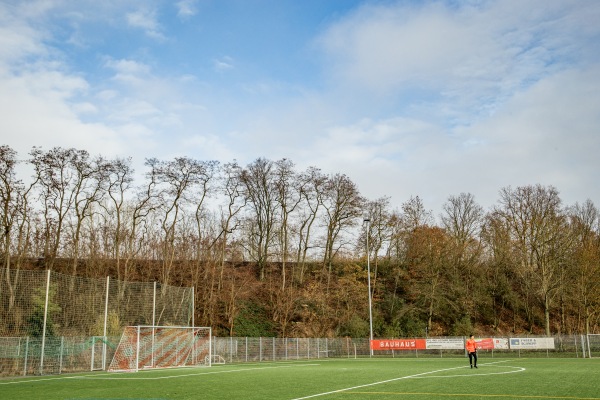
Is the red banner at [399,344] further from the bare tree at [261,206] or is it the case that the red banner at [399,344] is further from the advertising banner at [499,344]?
the bare tree at [261,206]

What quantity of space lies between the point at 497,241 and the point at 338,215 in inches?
711

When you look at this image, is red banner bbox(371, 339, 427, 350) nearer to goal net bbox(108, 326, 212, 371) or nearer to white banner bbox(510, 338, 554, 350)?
white banner bbox(510, 338, 554, 350)

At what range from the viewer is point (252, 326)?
174 feet

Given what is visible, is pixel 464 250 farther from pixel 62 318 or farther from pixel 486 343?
pixel 62 318

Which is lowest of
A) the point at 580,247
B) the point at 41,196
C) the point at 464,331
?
the point at 464,331

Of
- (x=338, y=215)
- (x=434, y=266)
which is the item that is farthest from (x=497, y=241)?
(x=338, y=215)

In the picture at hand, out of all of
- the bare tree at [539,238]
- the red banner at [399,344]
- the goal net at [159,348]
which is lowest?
the red banner at [399,344]

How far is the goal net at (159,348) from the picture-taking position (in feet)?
92.1

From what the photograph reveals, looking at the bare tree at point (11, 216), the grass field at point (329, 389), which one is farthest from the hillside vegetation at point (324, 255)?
the grass field at point (329, 389)

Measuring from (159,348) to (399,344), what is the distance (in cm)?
2287

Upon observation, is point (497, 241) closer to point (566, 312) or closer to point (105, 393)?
point (566, 312)

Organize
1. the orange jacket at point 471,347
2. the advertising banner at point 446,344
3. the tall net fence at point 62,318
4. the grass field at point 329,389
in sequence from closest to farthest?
the grass field at point 329,389 → the tall net fence at point 62,318 → the orange jacket at point 471,347 → the advertising banner at point 446,344

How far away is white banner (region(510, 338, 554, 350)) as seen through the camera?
40.8 metres

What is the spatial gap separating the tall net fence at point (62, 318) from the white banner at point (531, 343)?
1091 inches
